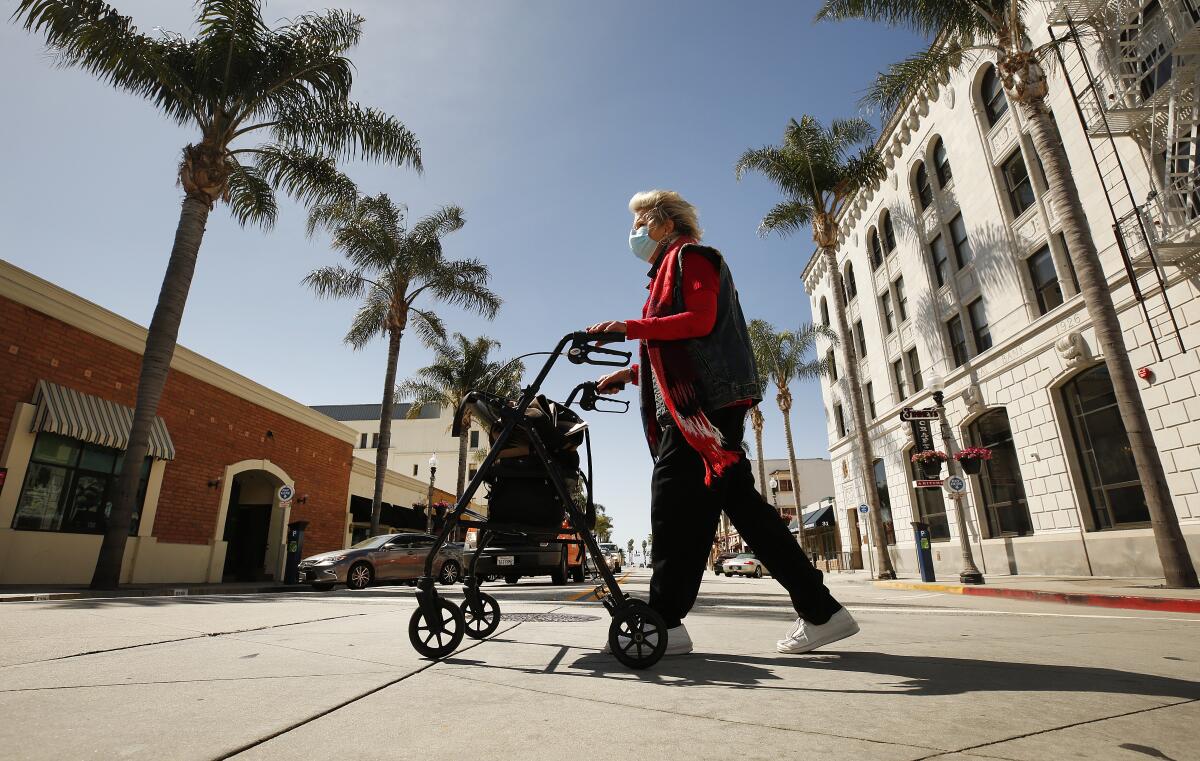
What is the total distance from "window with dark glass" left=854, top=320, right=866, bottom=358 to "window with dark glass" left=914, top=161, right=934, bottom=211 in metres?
6.43

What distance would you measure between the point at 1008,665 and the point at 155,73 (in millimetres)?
16053

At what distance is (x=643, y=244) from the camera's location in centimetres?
339

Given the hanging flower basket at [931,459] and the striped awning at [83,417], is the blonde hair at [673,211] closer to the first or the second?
the striped awning at [83,417]

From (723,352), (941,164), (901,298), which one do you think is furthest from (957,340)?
(723,352)

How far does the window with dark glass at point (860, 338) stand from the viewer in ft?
89.6

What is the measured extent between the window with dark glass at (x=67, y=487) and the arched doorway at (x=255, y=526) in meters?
4.93

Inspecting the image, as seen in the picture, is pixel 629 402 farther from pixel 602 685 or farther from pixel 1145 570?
pixel 1145 570

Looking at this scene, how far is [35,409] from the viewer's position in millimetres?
11992

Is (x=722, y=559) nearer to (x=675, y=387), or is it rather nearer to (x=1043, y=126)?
(x=1043, y=126)

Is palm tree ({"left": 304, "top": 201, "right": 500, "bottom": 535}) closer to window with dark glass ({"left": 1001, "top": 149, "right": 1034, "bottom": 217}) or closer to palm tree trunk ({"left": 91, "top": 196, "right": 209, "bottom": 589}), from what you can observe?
palm tree trunk ({"left": 91, "top": 196, "right": 209, "bottom": 589})

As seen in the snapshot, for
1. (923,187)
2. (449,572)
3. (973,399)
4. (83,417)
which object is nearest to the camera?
(83,417)

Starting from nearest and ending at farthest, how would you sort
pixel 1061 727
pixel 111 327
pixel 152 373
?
pixel 1061 727 < pixel 152 373 < pixel 111 327

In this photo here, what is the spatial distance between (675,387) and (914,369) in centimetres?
2319

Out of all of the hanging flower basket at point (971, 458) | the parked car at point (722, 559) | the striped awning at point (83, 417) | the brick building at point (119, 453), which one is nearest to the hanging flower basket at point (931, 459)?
the hanging flower basket at point (971, 458)
